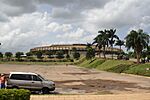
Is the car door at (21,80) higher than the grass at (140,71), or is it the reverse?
the car door at (21,80)

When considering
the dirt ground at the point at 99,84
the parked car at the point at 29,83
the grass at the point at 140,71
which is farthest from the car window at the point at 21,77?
the grass at the point at 140,71

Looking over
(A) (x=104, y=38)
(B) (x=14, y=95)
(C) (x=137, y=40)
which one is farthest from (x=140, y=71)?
(A) (x=104, y=38)

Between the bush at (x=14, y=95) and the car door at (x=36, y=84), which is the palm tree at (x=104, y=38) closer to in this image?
the car door at (x=36, y=84)

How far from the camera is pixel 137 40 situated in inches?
2702

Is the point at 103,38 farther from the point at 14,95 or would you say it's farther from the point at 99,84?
the point at 14,95

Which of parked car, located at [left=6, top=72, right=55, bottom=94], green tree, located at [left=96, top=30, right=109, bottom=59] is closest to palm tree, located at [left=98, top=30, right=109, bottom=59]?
green tree, located at [left=96, top=30, right=109, bottom=59]

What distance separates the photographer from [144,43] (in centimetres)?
6875

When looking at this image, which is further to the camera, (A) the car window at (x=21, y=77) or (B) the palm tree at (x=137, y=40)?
(B) the palm tree at (x=137, y=40)

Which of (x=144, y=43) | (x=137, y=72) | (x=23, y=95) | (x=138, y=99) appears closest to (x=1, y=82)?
(x=138, y=99)

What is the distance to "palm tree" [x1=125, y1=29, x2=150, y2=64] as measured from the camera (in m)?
68.6

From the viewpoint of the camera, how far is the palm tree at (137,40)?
6862 centimetres

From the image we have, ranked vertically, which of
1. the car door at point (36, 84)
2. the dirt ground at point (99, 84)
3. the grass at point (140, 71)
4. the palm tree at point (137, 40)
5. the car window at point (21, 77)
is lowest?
the dirt ground at point (99, 84)

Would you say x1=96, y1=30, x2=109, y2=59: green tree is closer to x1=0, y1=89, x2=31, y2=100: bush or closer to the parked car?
the parked car

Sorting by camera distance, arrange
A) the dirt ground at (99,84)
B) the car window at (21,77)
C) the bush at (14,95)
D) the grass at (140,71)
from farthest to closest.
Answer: the grass at (140,71), the dirt ground at (99,84), the car window at (21,77), the bush at (14,95)
